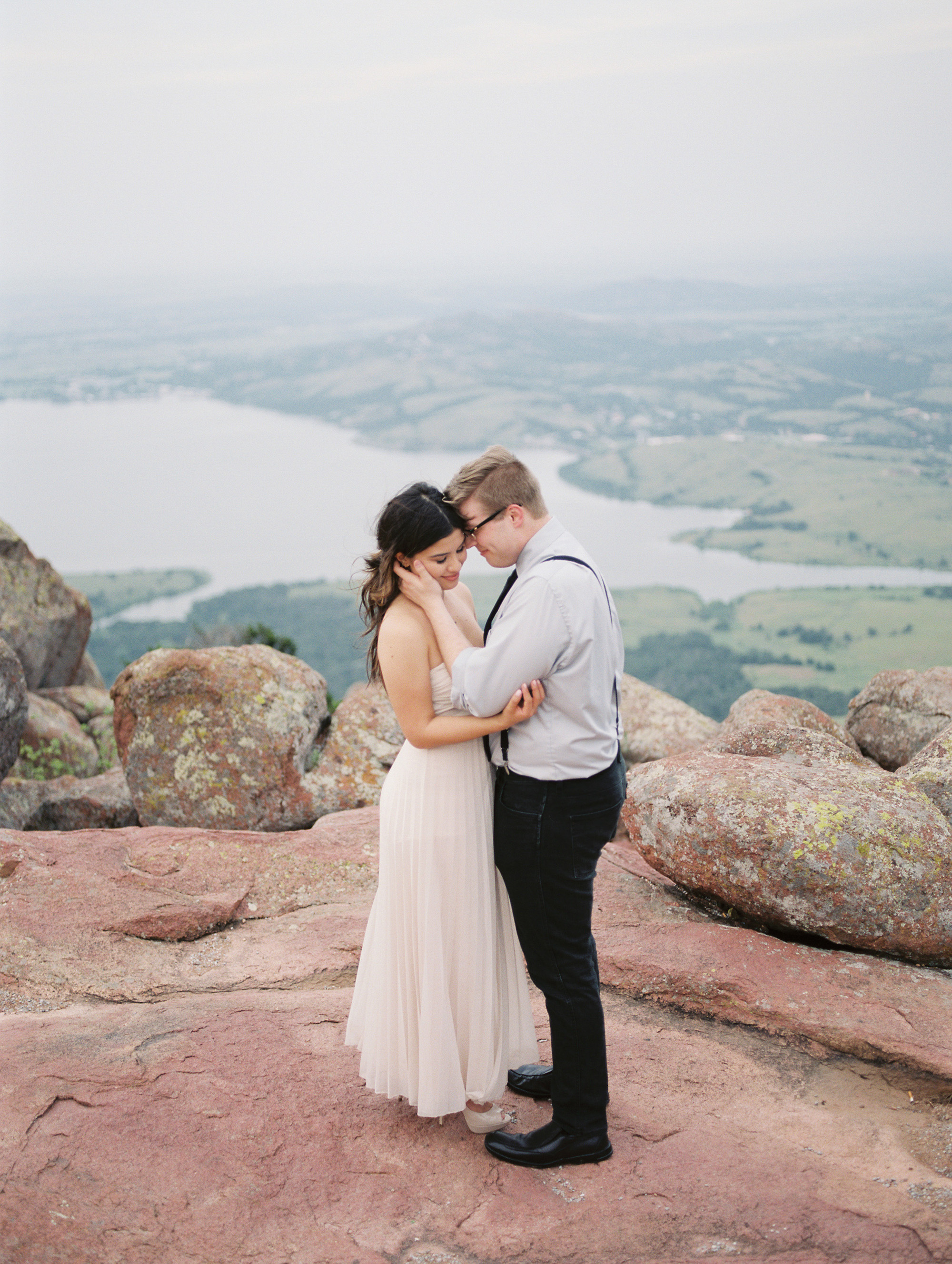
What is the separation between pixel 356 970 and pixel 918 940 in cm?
356

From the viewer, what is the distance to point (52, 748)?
11734 millimetres

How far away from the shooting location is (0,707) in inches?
340

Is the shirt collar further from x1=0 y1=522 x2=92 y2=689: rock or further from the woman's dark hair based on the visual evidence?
x1=0 y1=522 x2=92 y2=689: rock

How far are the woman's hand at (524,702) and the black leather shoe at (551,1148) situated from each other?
199cm

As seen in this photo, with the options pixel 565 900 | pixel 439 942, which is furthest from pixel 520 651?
pixel 439 942

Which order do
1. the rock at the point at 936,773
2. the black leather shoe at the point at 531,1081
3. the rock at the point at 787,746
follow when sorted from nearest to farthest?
the black leather shoe at the point at 531,1081, the rock at the point at 936,773, the rock at the point at 787,746

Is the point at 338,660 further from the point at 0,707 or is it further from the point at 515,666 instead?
the point at 515,666

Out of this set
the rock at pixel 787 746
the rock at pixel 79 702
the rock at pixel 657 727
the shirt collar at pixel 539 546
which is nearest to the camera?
the shirt collar at pixel 539 546

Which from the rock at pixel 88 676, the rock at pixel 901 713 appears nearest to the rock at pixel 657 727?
the rock at pixel 901 713

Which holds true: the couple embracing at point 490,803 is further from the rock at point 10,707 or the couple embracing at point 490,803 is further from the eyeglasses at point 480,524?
the rock at point 10,707

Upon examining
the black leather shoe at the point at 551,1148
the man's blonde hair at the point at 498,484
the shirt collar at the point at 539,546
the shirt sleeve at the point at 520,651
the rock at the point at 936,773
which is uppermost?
the man's blonde hair at the point at 498,484

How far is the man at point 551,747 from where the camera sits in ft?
12.7

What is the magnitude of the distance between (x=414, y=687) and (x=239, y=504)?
406 feet

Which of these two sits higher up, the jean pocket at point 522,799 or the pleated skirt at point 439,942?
the jean pocket at point 522,799
